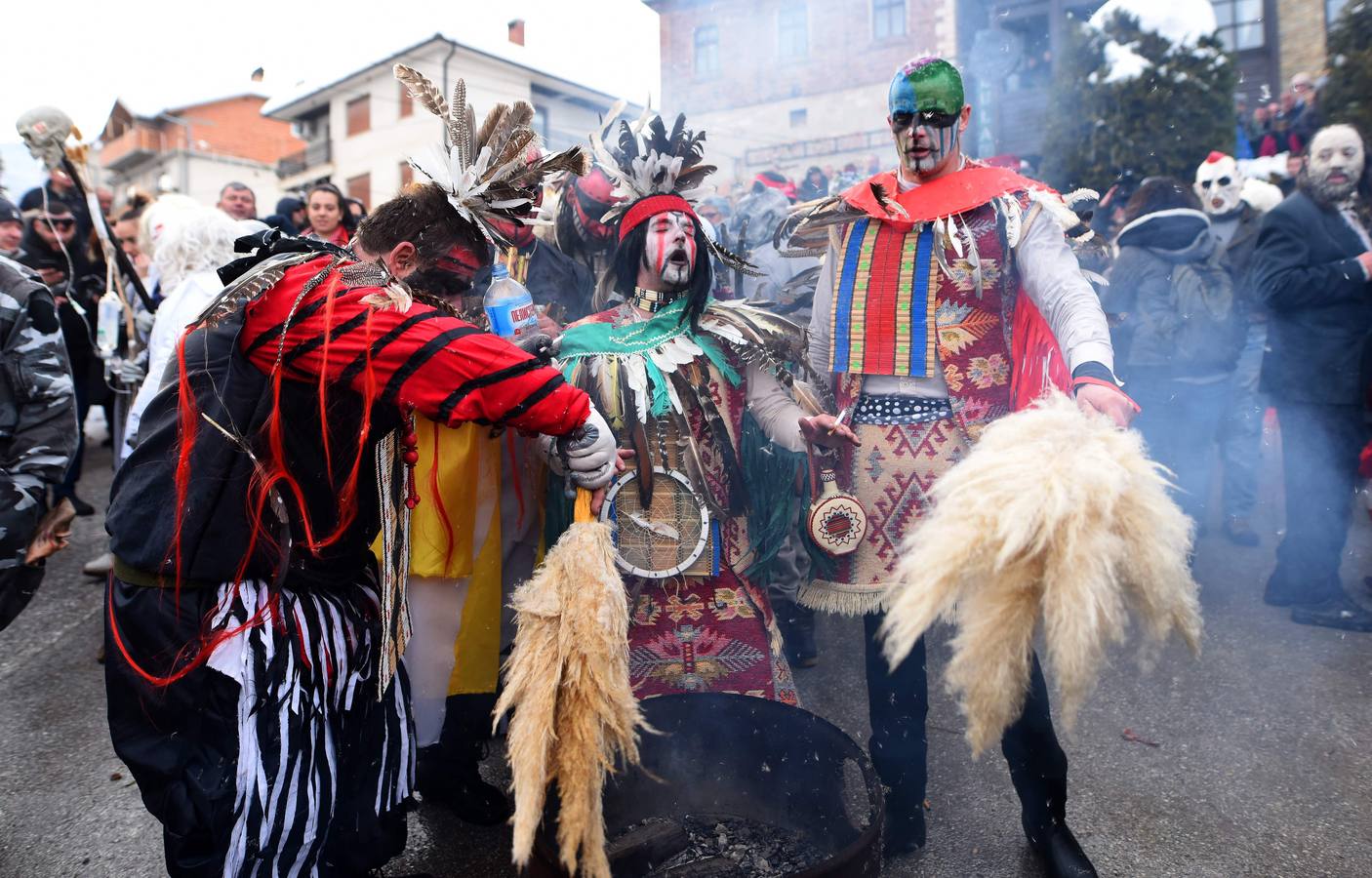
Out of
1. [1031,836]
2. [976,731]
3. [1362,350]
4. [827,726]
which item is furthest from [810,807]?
[1362,350]

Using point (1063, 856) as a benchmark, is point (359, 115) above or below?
above

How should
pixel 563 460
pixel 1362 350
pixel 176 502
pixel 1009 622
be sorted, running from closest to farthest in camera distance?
pixel 1009 622
pixel 176 502
pixel 563 460
pixel 1362 350

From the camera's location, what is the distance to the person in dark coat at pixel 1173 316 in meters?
4.46

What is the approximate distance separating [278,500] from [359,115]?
27.4 m

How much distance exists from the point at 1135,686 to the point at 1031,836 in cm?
141

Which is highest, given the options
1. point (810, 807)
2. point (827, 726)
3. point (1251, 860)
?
point (827, 726)

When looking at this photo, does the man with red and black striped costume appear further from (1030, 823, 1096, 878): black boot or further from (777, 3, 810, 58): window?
(777, 3, 810, 58): window

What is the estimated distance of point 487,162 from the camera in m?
1.98

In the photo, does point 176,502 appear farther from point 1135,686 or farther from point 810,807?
point 1135,686

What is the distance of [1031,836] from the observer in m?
2.31

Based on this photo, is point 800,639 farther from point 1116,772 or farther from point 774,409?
point 774,409

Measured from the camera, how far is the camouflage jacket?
2.52 m

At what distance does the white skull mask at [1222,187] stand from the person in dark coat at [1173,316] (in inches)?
47.5

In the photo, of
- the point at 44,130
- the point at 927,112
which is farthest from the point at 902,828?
the point at 44,130
